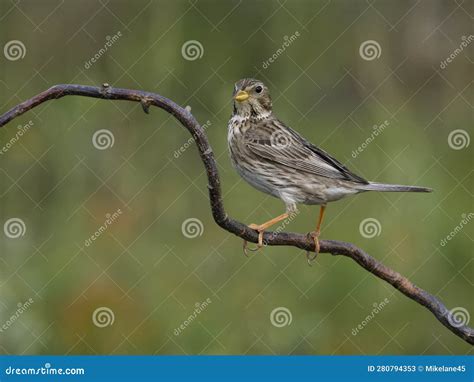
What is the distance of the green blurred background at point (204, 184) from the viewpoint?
6.57m

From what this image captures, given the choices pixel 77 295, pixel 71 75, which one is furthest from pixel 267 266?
pixel 71 75

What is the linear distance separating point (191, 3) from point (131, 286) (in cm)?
255

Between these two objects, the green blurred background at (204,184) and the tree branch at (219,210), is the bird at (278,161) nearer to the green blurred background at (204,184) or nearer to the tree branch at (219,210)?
the green blurred background at (204,184)

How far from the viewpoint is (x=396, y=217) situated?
7.19 m

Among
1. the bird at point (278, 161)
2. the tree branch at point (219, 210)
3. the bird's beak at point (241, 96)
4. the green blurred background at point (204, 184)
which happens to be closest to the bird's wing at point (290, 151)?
the bird at point (278, 161)

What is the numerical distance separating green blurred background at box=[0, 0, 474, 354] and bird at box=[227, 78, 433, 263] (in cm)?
146

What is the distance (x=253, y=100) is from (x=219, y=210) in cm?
258

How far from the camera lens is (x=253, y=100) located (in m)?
5.63

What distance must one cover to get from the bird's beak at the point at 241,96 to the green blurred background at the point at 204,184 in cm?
186

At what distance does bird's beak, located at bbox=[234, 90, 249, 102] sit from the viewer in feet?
17.0

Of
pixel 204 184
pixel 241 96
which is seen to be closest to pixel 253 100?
pixel 241 96

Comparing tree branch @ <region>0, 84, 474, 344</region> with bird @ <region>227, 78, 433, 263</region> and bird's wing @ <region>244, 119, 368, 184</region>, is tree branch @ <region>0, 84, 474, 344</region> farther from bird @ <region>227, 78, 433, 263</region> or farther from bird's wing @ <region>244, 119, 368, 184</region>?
bird's wing @ <region>244, 119, 368, 184</region>

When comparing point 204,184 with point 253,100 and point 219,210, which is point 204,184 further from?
point 219,210

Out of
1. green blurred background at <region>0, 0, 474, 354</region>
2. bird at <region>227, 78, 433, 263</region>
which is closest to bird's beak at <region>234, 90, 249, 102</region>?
bird at <region>227, 78, 433, 263</region>
